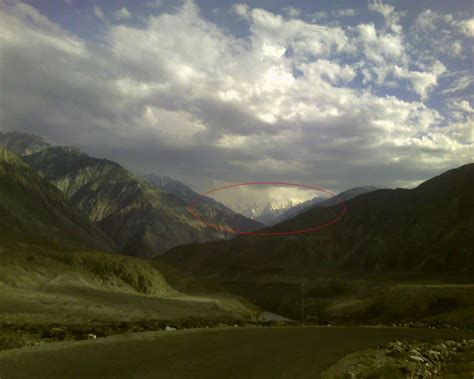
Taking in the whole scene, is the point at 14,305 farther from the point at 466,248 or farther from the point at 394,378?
the point at 466,248

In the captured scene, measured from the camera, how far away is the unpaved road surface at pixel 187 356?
18312 mm

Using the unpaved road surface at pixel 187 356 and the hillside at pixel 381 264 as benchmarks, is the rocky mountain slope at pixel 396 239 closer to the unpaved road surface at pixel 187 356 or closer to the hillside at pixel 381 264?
the hillside at pixel 381 264

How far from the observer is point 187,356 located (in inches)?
869

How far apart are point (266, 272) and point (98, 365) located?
134230 mm

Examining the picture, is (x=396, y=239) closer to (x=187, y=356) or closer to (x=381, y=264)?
(x=381, y=264)

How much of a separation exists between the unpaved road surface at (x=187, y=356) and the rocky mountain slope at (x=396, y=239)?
105034 mm

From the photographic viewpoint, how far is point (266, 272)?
151 m

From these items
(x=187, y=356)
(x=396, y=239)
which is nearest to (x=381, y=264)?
(x=396, y=239)

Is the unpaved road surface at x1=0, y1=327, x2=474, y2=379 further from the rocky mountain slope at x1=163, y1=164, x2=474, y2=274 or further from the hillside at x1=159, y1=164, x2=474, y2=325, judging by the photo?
the rocky mountain slope at x1=163, y1=164, x2=474, y2=274

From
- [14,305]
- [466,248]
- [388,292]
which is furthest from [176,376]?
[466,248]

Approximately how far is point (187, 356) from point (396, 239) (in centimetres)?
14571

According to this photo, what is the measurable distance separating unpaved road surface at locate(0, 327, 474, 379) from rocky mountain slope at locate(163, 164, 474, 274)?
105 metres

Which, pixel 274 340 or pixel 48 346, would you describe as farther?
pixel 274 340

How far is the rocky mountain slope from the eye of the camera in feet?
432
